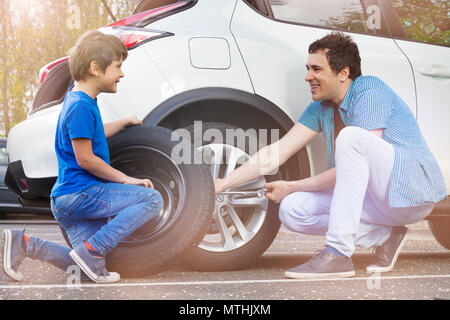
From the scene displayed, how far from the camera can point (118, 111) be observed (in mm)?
3562

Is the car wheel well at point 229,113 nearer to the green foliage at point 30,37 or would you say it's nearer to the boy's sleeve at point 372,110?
the boy's sleeve at point 372,110

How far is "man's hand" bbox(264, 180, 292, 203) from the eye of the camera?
3.68 meters

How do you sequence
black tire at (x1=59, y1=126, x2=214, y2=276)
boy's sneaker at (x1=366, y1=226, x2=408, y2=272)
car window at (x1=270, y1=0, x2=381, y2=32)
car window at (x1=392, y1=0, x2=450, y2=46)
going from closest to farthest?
1. black tire at (x1=59, y1=126, x2=214, y2=276)
2. boy's sneaker at (x1=366, y1=226, x2=408, y2=272)
3. car window at (x1=270, y1=0, x2=381, y2=32)
4. car window at (x1=392, y1=0, x2=450, y2=46)

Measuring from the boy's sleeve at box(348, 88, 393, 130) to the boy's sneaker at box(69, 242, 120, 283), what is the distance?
1.49 m

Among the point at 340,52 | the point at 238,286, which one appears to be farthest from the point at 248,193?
the point at 340,52

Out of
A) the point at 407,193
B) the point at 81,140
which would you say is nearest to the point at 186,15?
the point at 81,140

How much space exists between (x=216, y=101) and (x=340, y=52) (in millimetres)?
739

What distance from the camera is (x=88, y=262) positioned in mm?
3178

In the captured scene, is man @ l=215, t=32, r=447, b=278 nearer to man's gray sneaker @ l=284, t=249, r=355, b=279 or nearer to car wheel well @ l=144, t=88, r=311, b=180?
man's gray sneaker @ l=284, t=249, r=355, b=279

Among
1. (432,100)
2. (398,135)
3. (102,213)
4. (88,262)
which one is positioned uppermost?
(432,100)

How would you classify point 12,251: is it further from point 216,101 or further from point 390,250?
point 390,250

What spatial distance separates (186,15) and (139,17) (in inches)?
10.6

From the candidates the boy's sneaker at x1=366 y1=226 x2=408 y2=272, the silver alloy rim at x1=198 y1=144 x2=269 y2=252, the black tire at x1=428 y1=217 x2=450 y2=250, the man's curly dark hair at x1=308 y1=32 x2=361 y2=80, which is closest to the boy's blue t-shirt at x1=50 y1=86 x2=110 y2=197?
the silver alloy rim at x1=198 y1=144 x2=269 y2=252

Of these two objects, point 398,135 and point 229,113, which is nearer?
point 398,135
